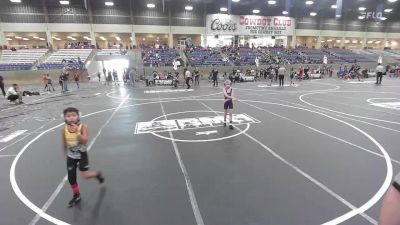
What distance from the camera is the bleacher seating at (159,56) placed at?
1427 inches

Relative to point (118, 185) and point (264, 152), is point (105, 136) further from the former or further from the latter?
point (264, 152)

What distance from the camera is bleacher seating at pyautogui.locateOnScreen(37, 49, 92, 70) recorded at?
34.7 metres

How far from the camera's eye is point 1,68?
33156 mm

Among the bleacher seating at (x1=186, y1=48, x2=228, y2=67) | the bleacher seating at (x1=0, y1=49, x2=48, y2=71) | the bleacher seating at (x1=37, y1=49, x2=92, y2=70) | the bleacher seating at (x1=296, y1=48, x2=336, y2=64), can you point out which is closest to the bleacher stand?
the bleacher seating at (x1=296, y1=48, x2=336, y2=64)

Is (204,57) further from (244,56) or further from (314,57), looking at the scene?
(314,57)

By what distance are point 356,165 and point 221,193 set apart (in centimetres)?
348

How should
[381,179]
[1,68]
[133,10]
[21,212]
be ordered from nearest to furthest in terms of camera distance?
[21,212], [381,179], [1,68], [133,10]

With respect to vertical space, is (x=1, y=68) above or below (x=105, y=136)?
above

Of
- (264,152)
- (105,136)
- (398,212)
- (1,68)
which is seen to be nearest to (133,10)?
(1,68)

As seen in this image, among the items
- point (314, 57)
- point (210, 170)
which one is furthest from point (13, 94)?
point (314, 57)

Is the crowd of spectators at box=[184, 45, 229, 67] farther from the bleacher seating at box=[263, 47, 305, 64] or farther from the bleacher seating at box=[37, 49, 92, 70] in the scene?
the bleacher seating at box=[37, 49, 92, 70]

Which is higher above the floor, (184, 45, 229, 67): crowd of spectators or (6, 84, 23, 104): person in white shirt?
(184, 45, 229, 67): crowd of spectators

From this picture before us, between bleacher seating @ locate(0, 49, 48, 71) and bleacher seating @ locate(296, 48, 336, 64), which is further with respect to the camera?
bleacher seating @ locate(296, 48, 336, 64)

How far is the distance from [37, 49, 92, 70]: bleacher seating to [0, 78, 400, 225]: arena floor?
2617cm
